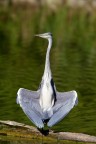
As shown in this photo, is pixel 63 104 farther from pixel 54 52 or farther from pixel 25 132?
pixel 54 52

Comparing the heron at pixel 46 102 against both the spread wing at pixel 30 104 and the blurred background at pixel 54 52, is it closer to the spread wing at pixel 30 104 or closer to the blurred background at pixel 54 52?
the spread wing at pixel 30 104

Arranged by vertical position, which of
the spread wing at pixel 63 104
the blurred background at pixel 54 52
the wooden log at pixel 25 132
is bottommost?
the blurred background at pixel 54 52

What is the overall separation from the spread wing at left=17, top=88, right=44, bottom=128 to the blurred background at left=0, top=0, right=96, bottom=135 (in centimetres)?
126

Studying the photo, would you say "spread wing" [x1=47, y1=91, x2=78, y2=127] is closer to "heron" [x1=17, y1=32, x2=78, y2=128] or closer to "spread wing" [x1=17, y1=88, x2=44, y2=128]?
"heron" [x1=17, y1=32, x2=78, y2=128]

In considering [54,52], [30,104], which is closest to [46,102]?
[30,104]

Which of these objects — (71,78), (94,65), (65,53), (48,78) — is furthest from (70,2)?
(48,78)

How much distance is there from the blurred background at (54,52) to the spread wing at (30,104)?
1257mm

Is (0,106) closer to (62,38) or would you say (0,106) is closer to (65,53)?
(65,53)

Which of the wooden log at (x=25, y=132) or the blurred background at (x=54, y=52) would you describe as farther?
the blurred background at (x=54, y=52)

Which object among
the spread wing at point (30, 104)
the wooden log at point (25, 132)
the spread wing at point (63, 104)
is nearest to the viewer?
the wooden log at point (25, 132)

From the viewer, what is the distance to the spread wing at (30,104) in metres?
9.69

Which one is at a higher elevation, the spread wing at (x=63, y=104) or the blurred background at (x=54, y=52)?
the spread wing at (x=63, y=104)

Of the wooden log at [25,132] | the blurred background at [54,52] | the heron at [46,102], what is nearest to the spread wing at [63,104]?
the heron at [46,102]

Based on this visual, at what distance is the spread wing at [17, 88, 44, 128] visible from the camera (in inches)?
381
